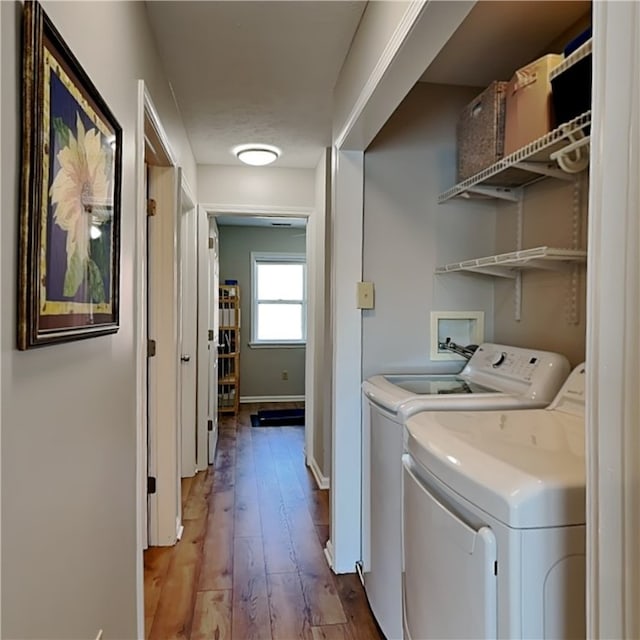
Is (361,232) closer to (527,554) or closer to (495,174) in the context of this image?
(495,174)

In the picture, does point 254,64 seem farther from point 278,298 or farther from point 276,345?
point 276,345

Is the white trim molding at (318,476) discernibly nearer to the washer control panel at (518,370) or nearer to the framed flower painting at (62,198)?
the washer control panel at (518,370)

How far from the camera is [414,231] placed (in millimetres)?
2314

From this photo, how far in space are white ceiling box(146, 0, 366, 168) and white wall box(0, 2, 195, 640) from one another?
26 centimetres

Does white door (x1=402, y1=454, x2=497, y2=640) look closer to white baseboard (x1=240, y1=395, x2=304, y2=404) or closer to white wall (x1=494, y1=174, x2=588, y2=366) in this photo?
white wall (x1=494, y1=174, x2=588, y2=366)

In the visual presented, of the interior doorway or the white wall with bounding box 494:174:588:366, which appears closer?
the white wall with bounding box 494:174:588:366

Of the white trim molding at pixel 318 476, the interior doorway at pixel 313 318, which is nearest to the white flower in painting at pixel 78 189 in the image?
the interior doorway at pixel 313 318

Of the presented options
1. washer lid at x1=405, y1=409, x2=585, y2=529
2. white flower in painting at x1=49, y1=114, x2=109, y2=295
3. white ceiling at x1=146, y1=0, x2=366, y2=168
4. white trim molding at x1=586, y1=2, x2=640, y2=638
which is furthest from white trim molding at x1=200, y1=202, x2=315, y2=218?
white trim molding at x1=586, y1=2, x2=640, y2=638

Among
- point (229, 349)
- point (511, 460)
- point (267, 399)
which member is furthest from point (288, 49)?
point (267, 399)

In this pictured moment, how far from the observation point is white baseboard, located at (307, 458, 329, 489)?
133 inches

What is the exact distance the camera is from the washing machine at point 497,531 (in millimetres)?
872

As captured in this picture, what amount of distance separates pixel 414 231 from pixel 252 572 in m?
1.81

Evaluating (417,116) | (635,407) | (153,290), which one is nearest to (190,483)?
(153,290)

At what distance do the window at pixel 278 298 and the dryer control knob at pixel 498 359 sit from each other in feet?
15.5
